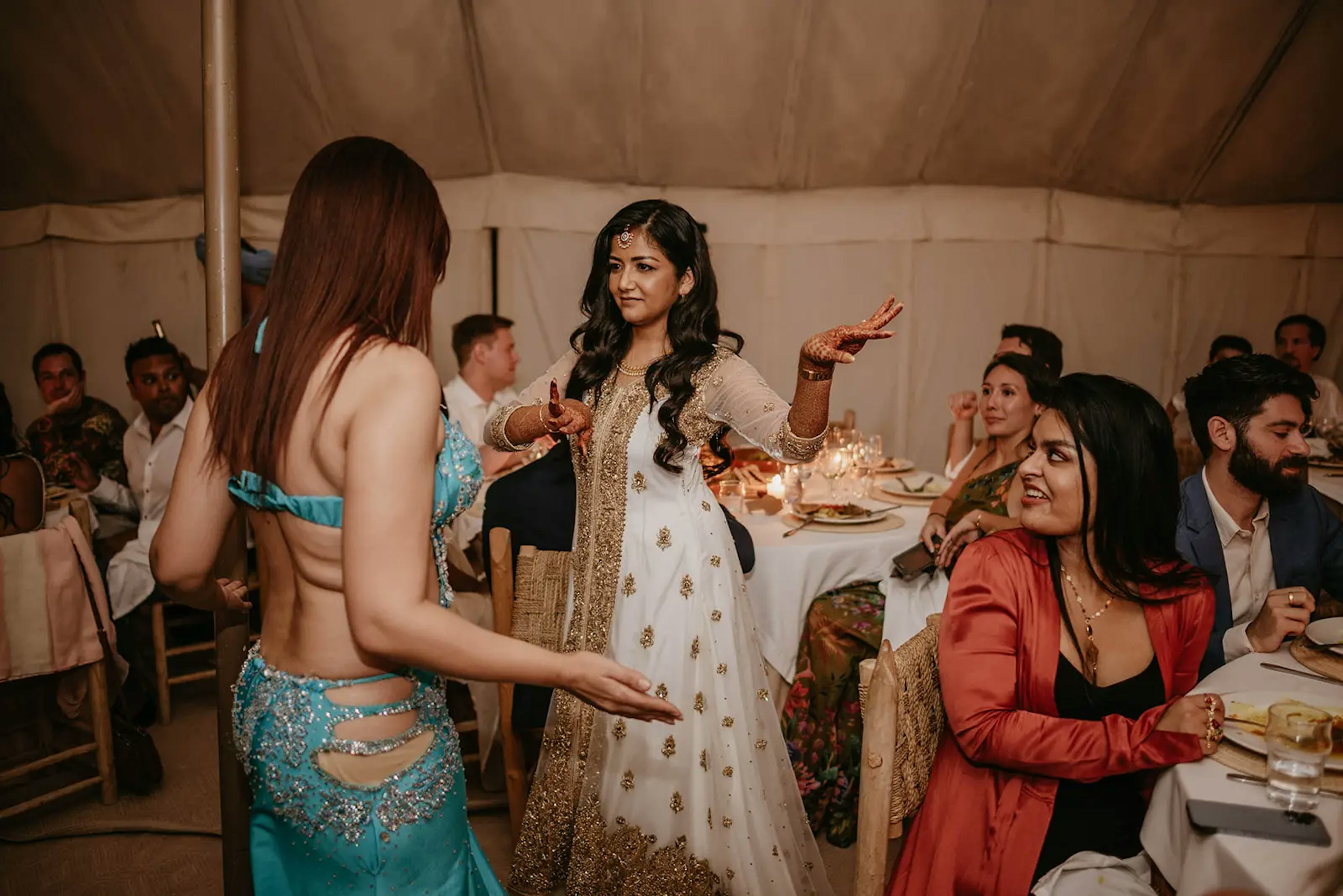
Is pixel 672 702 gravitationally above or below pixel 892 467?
below

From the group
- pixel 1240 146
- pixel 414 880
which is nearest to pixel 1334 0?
pixel 1240 146

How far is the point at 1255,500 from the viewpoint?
2363mm

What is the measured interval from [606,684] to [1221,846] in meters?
0.85

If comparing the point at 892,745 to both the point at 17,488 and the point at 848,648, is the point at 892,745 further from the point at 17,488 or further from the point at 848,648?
the point at 17,488

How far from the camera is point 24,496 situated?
3.01m

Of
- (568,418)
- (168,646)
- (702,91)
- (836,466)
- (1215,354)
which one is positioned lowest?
(168,646)

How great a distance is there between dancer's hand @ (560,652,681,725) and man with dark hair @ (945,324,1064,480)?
8.53 feet

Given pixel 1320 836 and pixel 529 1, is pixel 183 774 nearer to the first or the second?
pixel 1320 836

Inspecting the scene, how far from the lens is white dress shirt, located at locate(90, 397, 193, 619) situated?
3.69 meters

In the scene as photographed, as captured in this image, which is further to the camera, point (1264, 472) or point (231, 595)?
point (1264, 472)

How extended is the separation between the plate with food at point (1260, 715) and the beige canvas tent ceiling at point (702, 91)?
4.71m

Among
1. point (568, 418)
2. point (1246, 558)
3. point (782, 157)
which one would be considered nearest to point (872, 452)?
point (1246, 558)

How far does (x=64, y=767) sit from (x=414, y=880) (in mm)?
2986

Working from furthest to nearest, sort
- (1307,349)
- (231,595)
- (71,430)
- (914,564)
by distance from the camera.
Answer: (1307,349), (71,430), (914,564), (231,595)
